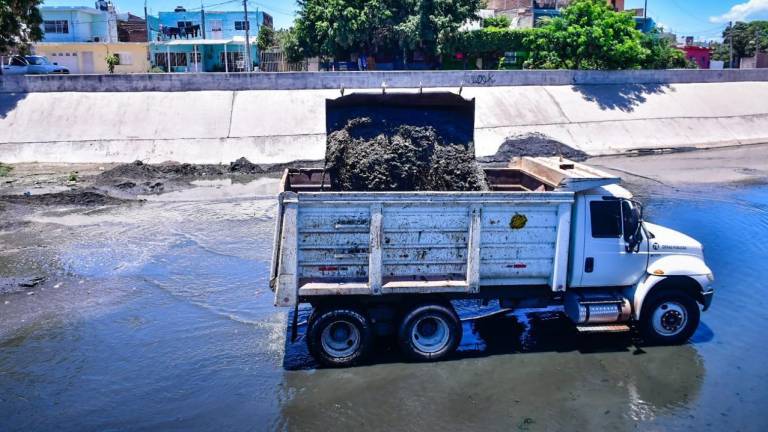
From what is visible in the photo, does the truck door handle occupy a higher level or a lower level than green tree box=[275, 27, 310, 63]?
lower

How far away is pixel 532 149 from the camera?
1033 inches

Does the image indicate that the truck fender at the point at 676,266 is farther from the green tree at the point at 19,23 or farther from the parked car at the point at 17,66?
the parked car at the point at 17,66

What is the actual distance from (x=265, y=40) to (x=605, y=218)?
44.9m

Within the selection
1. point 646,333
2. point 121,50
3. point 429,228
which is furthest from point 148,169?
point 121,50

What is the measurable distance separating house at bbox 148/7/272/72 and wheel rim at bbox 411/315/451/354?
4421cm

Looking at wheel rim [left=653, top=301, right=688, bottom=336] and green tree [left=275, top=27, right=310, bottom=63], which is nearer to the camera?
wheel rim [left=653, top=301, right=688, bottom=336]

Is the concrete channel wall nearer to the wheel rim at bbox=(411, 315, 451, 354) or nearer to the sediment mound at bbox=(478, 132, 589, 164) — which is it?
the sediment mound at bbox=(478, 132, 589, 164)

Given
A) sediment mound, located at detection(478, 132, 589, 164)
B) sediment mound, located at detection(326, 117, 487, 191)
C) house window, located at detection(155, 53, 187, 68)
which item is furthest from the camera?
house window, located at detection(155, 53, 187, 68)

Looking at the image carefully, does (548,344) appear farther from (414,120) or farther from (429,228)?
(414,120)

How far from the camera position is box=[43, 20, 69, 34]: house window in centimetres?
5106

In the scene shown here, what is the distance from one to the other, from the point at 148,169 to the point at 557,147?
16.5 metres

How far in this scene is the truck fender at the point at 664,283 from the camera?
338 inches

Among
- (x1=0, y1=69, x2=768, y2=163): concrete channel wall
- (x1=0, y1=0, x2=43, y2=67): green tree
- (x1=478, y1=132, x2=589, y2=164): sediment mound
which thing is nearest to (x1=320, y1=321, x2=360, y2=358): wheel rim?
(x1=0, y1=69, x2=768, y2=163): concrete channel wall

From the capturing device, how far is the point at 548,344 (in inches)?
354
